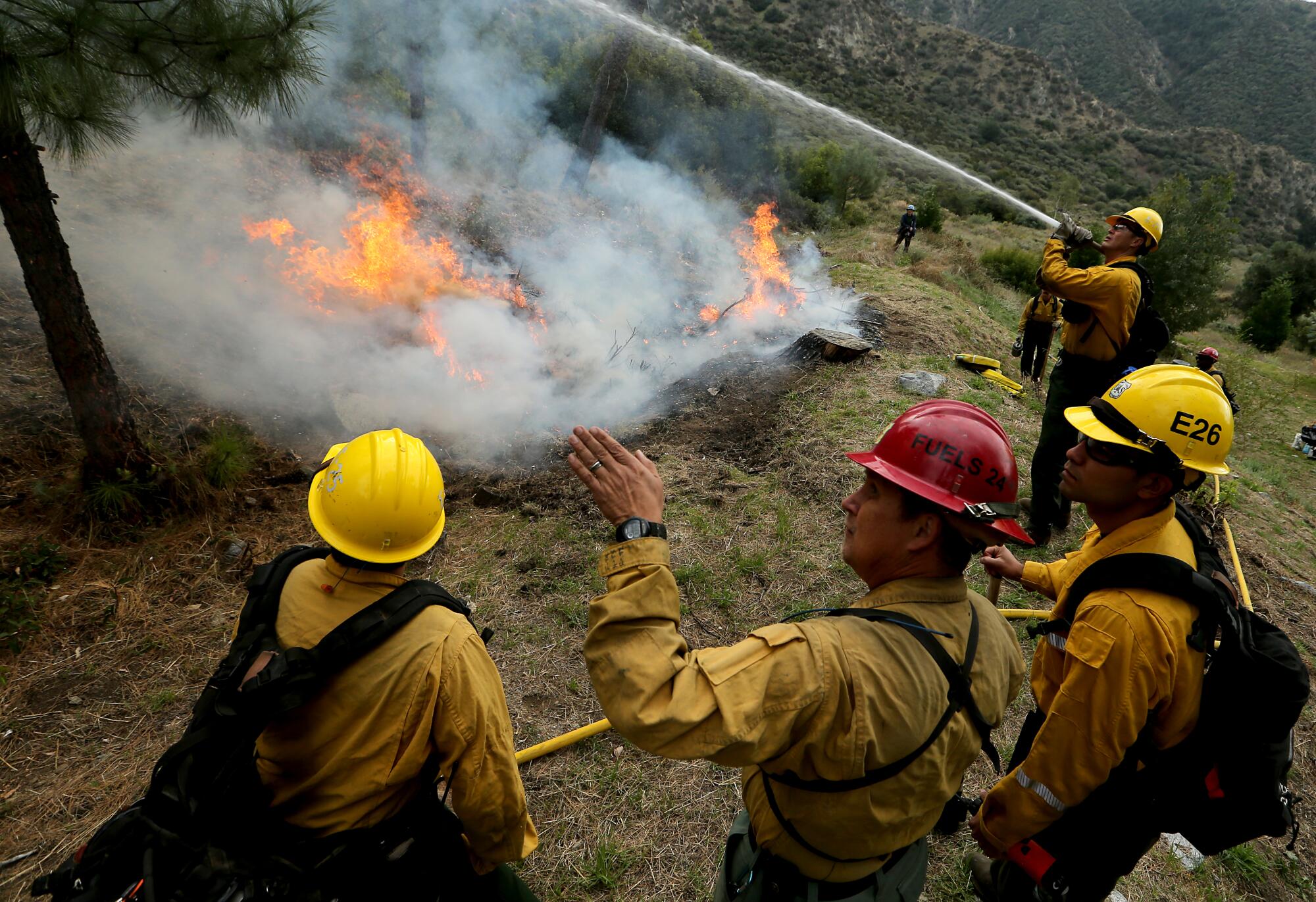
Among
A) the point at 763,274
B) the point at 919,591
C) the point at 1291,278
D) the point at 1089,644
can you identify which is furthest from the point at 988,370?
the point at 1291,278

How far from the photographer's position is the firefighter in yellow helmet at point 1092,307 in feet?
13.2

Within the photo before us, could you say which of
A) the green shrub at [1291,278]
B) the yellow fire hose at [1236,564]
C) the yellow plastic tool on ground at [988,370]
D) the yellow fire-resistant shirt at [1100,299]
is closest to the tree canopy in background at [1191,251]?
the yellow plastic tool on ground at [988,370]

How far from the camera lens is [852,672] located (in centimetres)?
130

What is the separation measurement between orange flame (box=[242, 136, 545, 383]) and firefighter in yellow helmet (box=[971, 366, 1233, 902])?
19.4 ft

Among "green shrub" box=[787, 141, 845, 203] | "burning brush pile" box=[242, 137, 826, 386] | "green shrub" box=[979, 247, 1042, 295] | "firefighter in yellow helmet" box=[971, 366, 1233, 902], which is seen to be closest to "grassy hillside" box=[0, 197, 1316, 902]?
"firefighter in yellow helmet" box=[971, 366, 1233, 902]

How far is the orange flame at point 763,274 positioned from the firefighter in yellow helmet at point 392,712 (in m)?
7.89

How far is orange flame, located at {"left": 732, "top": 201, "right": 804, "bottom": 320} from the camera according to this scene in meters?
9.75

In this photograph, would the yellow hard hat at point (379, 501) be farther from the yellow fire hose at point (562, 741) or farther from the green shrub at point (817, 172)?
the green shrub at point (817, 172)

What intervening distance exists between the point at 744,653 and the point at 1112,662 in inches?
50.3

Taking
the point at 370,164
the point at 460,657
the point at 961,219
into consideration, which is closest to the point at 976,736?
the point at 460,657

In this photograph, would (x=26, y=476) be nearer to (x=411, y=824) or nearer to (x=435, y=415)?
(x=435, y=415)

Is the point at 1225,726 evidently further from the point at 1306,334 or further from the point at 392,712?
the point at 1306,334

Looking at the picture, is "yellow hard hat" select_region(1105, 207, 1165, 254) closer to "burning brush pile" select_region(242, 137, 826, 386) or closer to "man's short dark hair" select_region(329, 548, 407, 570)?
"man's short dark hair" select_region(329, 548, 407, 570)

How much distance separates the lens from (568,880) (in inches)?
110
